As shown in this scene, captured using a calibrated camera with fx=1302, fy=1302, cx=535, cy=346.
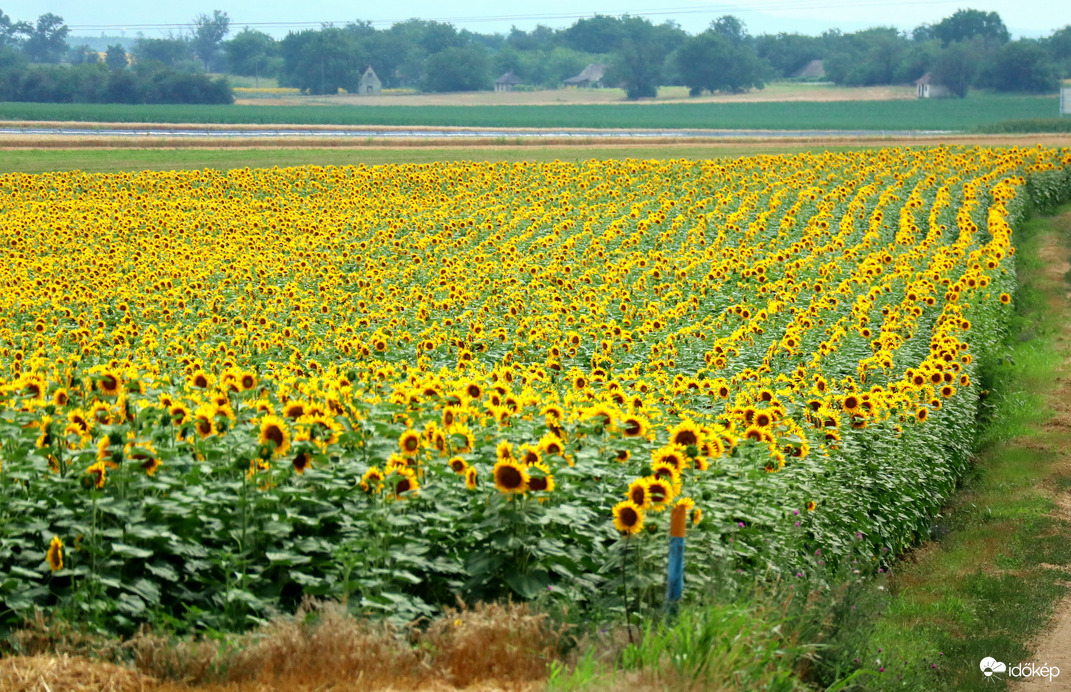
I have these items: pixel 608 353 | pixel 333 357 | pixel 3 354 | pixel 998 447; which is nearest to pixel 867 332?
pixel 998 447

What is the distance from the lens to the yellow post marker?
5.91 meters

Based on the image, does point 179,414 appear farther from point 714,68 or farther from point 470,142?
point 714,68

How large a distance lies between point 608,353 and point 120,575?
6624 millimetres

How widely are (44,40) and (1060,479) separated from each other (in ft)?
614

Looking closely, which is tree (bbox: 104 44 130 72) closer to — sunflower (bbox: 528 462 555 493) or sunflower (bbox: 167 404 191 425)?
sunflower (bbox: 167 404 191 425)

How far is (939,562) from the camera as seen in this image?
31.7ft

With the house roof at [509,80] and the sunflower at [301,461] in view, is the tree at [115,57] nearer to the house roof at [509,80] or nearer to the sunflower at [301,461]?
the house roof at [509,80]

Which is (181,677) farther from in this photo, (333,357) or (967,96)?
(967,96)

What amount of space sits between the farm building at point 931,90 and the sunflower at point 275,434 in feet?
380

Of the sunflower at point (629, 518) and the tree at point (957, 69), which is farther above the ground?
the tree at point (957, 69)

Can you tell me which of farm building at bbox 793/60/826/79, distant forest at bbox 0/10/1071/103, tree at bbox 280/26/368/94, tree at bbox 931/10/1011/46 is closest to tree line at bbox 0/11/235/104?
distant forest at bbox 0/10/1071/103

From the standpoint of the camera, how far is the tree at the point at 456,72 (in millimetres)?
134575

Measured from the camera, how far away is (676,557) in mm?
5945

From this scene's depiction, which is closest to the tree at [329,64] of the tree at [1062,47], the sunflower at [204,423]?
the tree at [1062,47]
